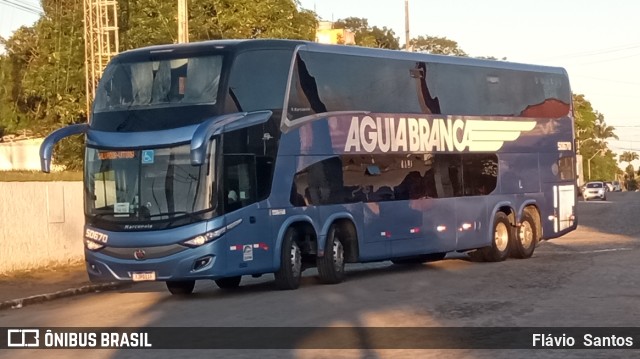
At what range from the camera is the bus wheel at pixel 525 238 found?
26.0 metres

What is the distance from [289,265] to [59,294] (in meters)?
4.16

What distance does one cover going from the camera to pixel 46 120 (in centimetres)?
6384

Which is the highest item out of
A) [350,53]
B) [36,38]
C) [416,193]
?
[36,38]

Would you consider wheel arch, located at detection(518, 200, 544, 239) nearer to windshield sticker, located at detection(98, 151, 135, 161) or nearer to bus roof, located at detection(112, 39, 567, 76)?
bus roof, located at detection(112, 39, 567, 76)

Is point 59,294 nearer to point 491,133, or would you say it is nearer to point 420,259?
point 420,259

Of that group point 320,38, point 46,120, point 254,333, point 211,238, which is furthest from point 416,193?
point 320,38

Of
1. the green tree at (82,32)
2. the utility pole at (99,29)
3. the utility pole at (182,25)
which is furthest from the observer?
the green tree at (82,32)

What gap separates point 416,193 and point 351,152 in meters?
2.35

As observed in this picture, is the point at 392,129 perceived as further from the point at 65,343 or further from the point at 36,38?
the point at 36,38

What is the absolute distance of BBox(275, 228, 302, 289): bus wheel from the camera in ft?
63.0

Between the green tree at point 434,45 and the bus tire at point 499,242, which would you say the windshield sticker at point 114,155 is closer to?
the bus tire at point 499,242

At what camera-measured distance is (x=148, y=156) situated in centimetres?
1800

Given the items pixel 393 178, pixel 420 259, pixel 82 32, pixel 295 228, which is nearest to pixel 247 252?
pixel 295 228

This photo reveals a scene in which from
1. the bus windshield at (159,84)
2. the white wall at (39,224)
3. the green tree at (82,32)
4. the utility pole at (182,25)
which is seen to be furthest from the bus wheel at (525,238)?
the green tree at (82,32)
